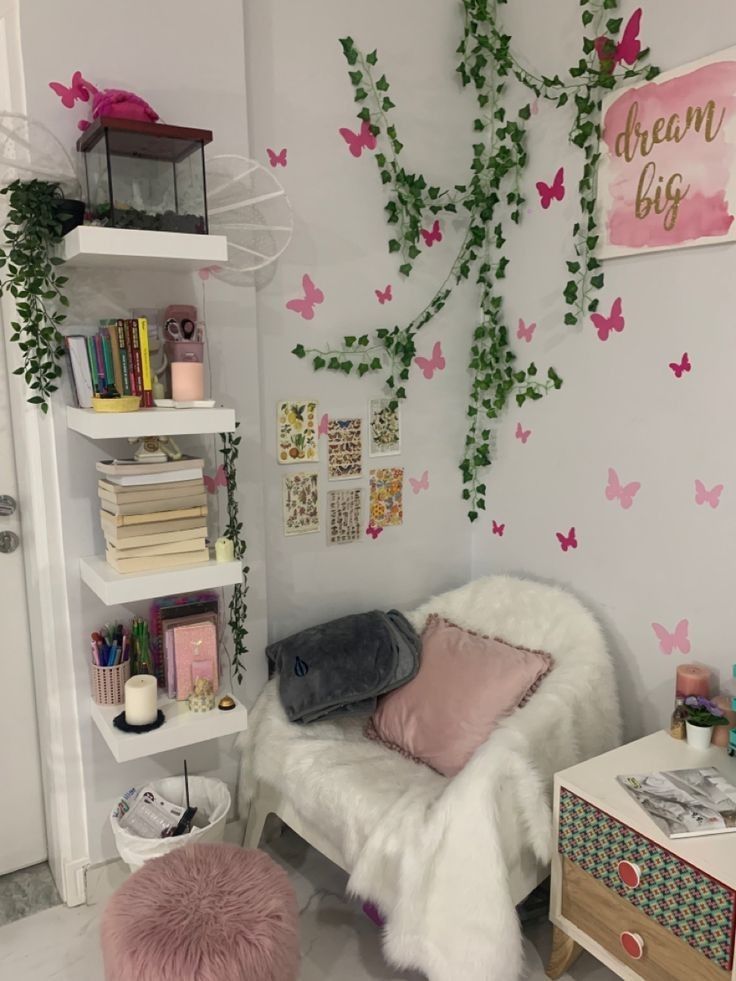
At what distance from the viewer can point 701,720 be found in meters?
1.86

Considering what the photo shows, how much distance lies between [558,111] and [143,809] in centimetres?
221

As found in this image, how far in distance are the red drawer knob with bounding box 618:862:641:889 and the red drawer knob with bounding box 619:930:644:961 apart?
0.11 m

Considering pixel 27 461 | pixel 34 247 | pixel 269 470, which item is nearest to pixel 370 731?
pixel 269 470

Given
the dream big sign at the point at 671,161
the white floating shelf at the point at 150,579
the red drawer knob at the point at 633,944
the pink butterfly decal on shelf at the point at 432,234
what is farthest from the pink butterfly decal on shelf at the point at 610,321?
the red drawer knob at the point at 633,944

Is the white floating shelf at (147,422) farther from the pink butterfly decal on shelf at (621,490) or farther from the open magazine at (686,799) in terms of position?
the open magazine at (686,799)

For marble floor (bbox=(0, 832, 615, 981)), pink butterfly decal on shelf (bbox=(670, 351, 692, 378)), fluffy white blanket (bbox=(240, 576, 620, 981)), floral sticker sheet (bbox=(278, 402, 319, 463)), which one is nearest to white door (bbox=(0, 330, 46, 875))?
marble floor (bbox=(0, 832, 615, 981))

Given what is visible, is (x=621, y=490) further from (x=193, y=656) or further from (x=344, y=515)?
(x=193, y=656)

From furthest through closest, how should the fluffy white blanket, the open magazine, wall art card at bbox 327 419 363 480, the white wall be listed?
wall art card at bbox 327 419 363 480
the white wall
the fluffy white blanket
the open magazine

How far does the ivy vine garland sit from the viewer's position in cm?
219

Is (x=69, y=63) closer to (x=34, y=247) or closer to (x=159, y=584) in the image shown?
(x=34, y=247)

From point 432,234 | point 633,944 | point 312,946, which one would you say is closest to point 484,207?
point 432,234

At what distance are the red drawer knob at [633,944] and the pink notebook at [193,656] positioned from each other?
108cm

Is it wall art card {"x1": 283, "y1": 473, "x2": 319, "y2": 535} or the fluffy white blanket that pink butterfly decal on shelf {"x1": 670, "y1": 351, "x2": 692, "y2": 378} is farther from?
wall art card {"x1": 283, "y1": 473, "x2": 319, "y2": 535}

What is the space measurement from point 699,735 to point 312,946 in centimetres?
108
